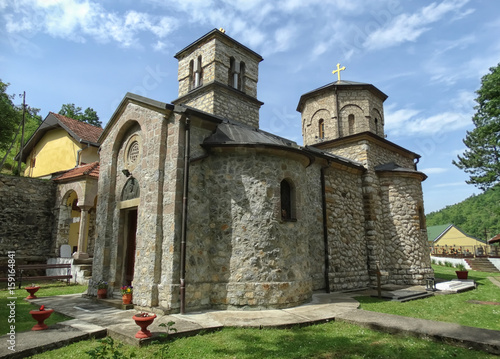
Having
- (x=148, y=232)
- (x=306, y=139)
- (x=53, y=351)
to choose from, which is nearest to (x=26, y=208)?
(x=148, y=232)

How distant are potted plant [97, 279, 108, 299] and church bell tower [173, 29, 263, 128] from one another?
743cm

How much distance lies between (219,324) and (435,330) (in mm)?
3736

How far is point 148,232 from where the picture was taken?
779 centimetres

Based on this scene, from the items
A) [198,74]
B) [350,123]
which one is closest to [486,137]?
[350,123]

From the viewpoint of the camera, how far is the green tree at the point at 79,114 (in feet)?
102

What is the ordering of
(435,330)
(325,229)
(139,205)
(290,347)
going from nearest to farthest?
(290,347)
(435,330)
(139,205)
(325,229)

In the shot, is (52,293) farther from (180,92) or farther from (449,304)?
(449,304)

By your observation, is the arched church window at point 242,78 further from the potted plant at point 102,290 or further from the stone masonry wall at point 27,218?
the stone masonry wall at point 27,218

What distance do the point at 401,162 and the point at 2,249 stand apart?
60.7 feet

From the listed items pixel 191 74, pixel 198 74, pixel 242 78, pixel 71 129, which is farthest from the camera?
pixel 71 129

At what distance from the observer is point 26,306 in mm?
8023

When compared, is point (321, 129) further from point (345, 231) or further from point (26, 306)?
point (26, 306)

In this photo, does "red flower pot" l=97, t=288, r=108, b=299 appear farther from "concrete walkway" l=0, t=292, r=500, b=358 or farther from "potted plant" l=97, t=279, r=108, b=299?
"concrete walkway" l=0, t=292, r=500, b=358

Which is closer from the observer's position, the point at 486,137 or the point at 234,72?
the point at 234,72
